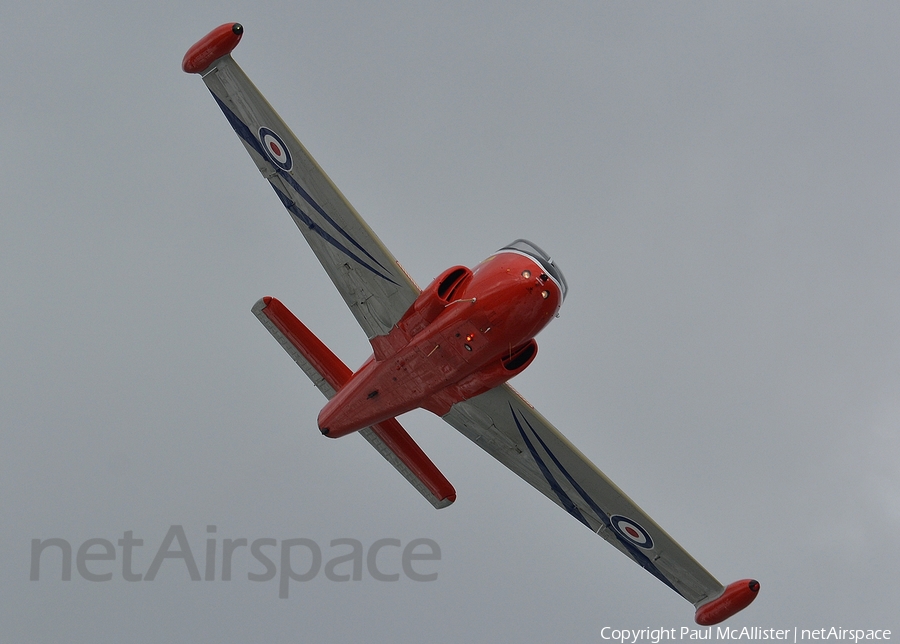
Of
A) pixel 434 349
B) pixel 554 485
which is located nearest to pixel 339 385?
pixel 434 349

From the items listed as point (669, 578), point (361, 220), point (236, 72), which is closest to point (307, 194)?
point (361, 220)

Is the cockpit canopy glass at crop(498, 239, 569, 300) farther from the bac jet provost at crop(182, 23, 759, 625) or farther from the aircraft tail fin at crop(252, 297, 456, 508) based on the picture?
the aircraft tail fin at crop(252, 297, 456, 508)

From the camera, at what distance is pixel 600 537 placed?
41.6 metres

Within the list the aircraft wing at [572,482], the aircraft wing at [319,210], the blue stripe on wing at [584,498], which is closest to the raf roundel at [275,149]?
the aircraft wing at [319,210]

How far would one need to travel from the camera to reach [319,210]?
36938 millimetres

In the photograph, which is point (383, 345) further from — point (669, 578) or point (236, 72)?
point (669, 578)

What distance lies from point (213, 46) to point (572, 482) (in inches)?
789

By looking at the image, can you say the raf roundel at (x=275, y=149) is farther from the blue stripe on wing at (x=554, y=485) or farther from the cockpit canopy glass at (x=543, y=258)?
the blue stripe on wing at (x=554, y=485)

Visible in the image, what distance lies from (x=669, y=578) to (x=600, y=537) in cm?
299

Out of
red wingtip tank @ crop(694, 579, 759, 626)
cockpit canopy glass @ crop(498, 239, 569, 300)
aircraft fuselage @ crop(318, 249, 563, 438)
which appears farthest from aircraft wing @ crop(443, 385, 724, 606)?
cockpit canopy glass @ crop(498, 239, 569, 300)

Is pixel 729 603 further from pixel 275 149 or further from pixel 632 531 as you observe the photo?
pixel 275 149

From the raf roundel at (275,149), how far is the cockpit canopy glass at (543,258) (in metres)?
8.22

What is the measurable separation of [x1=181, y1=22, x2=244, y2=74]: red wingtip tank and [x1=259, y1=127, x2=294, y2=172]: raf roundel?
9.14 ft

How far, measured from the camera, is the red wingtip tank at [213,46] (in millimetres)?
34750
